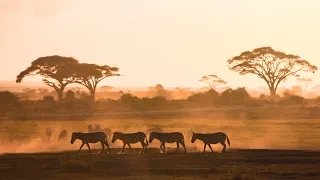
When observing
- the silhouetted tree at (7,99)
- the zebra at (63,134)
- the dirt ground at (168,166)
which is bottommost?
the dirt ground at (168,166)

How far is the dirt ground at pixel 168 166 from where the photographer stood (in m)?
20.3

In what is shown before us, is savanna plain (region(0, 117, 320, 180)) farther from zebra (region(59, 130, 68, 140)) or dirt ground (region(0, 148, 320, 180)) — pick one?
zebra (region(59, 130, 68, 140))

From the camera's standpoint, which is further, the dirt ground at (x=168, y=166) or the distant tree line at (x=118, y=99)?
the distant tree line at (x=118, y=99)

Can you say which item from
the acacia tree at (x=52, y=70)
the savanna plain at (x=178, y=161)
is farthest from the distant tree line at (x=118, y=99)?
the savanna plain at (x=178, y=161)

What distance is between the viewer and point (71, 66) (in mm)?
70562

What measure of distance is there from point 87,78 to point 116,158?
45217 millimetres

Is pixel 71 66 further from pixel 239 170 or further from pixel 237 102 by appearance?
pixel 239 170

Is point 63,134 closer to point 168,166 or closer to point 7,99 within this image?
point 168,166

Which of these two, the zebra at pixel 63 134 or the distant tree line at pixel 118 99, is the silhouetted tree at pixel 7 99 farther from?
the zebra at pixel 63 134

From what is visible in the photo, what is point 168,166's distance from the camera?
23000mm

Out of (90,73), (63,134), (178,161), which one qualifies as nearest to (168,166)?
(178,161)

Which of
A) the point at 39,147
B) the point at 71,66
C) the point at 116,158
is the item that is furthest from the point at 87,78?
the point at 116,158

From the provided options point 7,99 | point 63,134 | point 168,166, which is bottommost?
point 168,166

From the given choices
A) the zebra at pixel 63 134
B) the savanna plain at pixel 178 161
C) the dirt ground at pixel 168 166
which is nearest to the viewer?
the dirt ground at pixel 168 166
